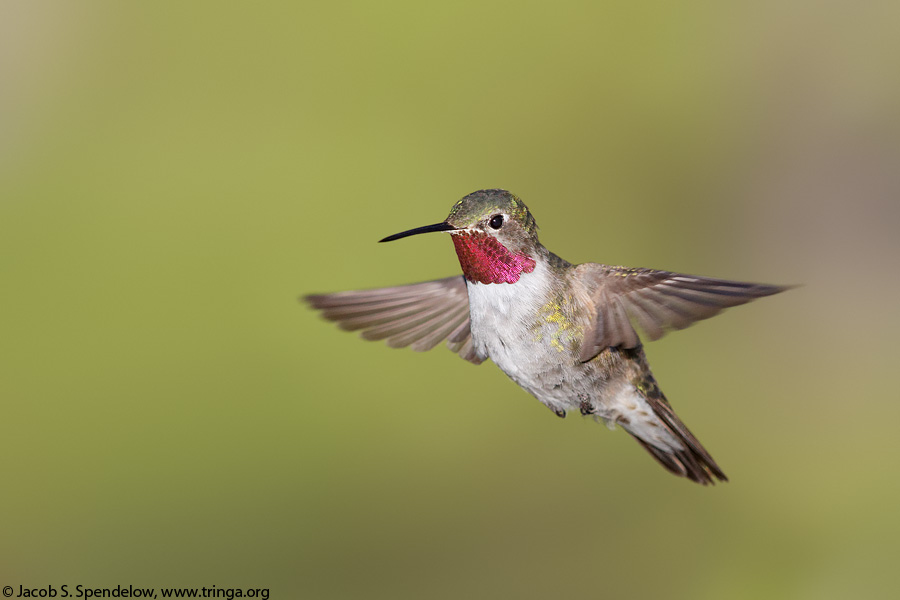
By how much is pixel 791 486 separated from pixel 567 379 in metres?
2.93

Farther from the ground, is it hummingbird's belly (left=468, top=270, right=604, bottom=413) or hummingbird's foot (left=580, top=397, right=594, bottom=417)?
hummingbird's belly (left=468, top=270, right=604, bottom=413)

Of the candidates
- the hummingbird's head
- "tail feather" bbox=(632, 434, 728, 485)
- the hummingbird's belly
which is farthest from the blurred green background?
the hummingbird's head

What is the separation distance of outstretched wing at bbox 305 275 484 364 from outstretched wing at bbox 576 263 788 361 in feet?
1.00

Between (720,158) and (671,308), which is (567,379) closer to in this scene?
(671,308)

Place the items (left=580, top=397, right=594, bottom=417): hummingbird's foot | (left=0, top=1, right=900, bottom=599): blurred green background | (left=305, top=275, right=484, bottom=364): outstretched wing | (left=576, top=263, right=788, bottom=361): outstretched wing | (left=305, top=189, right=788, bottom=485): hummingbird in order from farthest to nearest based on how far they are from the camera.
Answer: (left=0, top=1, right=900, bottom=599): blurred green background → (left=305, top=275, right=484, bottom=364): outstretched wing → (left=580, top=397, right=594, bottom=417): hummingbird's foot → (left=305, top=189, right=788, bottom=485): hummingbird → (left=576, top=263, right=788, bottom=361): outstretched wing

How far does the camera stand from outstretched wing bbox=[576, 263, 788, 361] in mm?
1325

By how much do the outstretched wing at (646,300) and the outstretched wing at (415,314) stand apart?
30 cm

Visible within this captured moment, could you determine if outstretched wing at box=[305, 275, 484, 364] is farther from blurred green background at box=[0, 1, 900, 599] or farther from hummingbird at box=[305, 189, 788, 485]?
blurred green background at box=[0, 1, 900, 599]

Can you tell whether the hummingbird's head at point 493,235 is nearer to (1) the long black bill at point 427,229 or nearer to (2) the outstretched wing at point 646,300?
(1) the long black bill at point 427,229

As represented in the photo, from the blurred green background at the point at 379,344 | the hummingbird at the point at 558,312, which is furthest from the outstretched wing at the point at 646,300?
the blurred green background at the point at 379,344

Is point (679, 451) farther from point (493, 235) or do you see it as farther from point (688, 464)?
point (493, 235)

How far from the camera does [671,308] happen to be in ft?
4.66

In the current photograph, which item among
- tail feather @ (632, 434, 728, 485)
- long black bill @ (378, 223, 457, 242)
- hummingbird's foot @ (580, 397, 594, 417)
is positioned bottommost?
tail feather @ (632, 434, 728, 485)

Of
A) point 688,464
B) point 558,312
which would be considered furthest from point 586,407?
point 688,464
